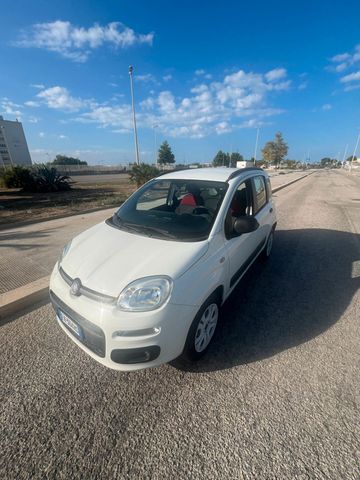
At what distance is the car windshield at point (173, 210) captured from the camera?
7.79 feet

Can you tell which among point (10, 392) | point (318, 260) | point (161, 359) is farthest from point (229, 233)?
point (318, 260)

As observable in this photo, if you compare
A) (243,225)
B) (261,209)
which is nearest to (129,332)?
(243,225)

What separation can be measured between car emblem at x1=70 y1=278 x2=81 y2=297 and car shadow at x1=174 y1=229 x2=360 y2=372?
1194 millimetres

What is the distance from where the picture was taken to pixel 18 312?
288cm

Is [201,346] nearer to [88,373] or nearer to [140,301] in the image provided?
[140,301]

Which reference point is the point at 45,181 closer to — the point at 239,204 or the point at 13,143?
the point at 239,204

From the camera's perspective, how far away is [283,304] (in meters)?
3.11

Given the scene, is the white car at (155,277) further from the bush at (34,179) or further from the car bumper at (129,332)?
the bush at (34,179)

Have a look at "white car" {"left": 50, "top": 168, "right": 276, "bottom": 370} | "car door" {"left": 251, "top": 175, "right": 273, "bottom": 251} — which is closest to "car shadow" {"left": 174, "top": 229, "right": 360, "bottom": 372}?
"white car" {"left": 50, "top": 168, "right": 276, "bottom": 370}

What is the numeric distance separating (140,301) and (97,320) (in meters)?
0.36

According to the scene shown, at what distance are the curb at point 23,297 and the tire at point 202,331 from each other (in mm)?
2151

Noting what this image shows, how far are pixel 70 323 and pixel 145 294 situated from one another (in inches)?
31.6

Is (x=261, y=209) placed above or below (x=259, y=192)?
below

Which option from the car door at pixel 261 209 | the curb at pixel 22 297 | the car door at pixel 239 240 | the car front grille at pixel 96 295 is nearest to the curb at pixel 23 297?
the curb at pixel 22 297
